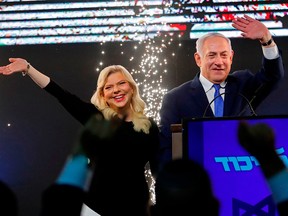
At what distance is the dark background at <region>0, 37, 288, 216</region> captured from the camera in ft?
12.1

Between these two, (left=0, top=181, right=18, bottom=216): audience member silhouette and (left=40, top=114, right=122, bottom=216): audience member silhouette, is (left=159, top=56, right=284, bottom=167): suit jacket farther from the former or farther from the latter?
(left=0, top=181, right=18, bottom=216): audience member silhouette

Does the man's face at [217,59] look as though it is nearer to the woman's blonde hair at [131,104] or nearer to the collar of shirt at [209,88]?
the collar of shirt at [209,88]

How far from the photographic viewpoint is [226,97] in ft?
8.19

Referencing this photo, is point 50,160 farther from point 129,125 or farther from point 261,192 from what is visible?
point 261,192

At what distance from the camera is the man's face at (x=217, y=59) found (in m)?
2.61

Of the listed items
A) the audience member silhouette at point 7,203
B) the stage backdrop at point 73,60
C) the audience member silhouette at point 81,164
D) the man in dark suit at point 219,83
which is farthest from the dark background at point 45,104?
the audience member silhouette at point 7,203

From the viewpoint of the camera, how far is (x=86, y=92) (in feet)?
12.2

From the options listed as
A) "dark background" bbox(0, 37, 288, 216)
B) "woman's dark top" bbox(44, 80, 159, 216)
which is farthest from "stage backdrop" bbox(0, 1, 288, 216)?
"woman's dark top" bbox(44, 80, 159, 216)

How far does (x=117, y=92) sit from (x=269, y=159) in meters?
1.62

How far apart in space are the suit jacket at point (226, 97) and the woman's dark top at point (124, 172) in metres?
0.12

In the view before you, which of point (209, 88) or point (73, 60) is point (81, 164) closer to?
point (209, 88)

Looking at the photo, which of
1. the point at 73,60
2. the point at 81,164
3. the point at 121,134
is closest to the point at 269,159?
the point at 81,164

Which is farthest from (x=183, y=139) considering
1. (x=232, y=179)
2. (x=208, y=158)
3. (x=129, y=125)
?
(x=129, y=125)

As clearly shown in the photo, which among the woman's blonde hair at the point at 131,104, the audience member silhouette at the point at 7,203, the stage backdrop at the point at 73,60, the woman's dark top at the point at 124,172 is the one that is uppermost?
the stage backdrop at the point at 73,60
